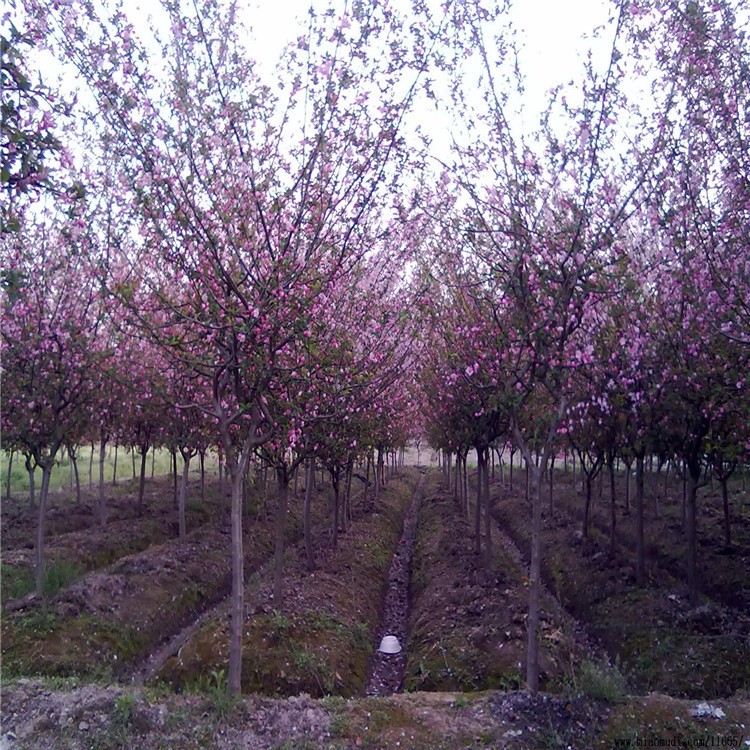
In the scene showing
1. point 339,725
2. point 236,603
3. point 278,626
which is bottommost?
point 278,626

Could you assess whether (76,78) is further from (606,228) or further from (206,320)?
(606,228)

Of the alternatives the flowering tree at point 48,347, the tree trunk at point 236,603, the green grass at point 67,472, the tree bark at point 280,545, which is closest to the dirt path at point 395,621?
the tree bark at point 280,545

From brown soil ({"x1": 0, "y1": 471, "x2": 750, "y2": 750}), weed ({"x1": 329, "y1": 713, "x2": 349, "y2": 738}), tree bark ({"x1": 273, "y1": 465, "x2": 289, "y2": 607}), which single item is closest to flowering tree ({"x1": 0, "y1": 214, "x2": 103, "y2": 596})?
brown soil ({"x1": 0, "y1": 471, "x2": 750, "y2": 750})

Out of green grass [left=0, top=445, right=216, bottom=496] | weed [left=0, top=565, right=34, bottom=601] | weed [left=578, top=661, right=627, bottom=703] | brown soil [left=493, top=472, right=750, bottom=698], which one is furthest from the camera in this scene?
green grass [left=0, top=445, right=216, bottom=496]

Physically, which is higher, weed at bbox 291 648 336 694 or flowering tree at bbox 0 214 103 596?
flowering tree at bbox 0 214 103 596

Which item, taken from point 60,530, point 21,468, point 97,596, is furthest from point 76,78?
point 21,468

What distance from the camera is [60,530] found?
2206 cm

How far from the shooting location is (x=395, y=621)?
1493 centimetres

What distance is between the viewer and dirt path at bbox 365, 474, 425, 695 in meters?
11.2

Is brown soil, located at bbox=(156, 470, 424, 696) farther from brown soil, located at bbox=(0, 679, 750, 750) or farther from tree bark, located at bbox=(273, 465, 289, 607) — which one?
brown soil, located at bbox=(0, 679, 750, 750)

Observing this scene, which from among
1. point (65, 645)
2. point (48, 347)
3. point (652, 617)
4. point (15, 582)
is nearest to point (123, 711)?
point (65, 645)

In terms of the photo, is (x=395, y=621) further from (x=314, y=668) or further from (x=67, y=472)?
(x=67, y=472)

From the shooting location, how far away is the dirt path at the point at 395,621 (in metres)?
11.2

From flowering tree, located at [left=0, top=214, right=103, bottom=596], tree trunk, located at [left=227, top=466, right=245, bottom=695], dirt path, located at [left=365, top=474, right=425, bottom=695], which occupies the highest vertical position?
flowering tree, located at [left=0, top=214, right=103, bottom=596]
